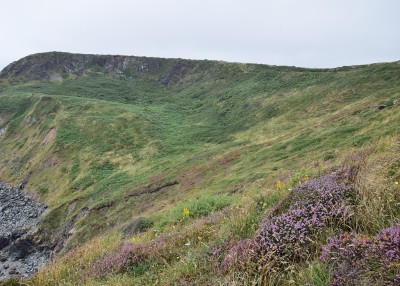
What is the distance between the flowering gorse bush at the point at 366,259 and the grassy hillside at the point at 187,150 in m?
0.33

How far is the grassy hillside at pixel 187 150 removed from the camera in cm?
803

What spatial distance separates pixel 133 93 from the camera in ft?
325

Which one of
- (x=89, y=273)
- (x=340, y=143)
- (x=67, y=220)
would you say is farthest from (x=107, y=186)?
(x=89, y=273)

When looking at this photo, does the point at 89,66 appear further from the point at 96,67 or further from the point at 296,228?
the point at 296,228

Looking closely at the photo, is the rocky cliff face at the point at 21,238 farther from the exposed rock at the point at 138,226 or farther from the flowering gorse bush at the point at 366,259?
the flowering gorse bush at the point at 366,259

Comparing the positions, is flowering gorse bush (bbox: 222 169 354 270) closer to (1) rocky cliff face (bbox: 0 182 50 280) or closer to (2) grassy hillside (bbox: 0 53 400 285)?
(2) grassy hillside (bbox: 0 53 400 285)

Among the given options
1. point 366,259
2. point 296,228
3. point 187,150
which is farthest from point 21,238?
point 366,259

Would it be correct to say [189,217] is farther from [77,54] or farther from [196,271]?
[77,54]

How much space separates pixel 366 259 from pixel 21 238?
3572 centimetres

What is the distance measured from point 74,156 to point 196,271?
51.1m

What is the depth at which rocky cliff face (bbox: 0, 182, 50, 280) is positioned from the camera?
29.8 metres

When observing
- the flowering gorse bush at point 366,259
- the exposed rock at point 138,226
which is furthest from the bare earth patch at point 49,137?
the flowering gorse bush at point 366,259

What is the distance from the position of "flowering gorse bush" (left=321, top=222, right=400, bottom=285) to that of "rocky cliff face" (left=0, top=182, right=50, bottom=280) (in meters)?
23.1

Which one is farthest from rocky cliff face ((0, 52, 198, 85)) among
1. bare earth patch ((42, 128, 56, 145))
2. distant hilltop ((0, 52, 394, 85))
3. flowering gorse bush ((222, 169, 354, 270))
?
flowering gorse bush ((222, 169, 354, 270))
